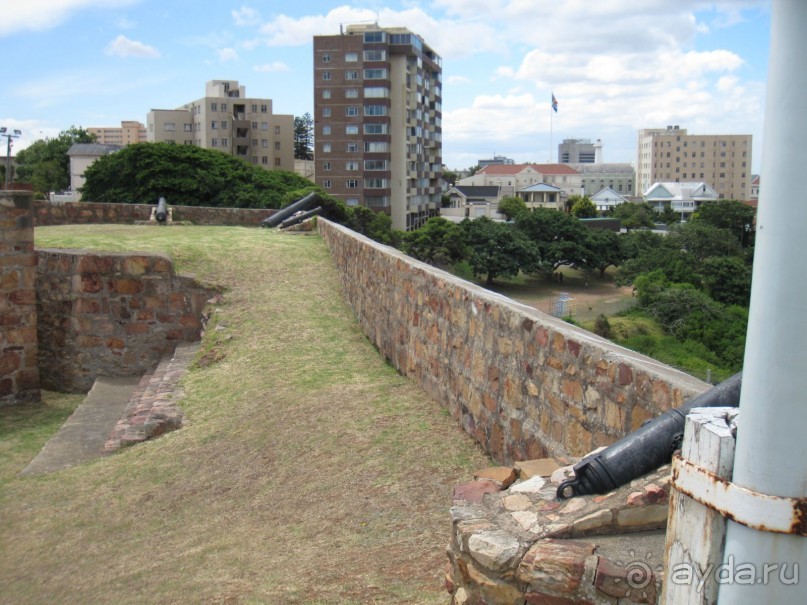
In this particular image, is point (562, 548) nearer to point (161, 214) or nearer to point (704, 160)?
point (161, 214)

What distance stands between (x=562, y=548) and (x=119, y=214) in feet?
57.3

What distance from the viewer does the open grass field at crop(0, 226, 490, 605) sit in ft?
12.7

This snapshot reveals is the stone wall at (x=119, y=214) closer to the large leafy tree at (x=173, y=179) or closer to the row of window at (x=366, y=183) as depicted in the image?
the large leafy tree at (x=173, y=179)

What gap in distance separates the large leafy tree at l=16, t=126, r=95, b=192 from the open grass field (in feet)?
214

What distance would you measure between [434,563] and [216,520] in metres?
Answer: 1.71

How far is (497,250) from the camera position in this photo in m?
51.4

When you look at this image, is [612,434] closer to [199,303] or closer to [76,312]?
[199,303]

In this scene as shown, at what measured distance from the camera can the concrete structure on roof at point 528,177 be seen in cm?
12088

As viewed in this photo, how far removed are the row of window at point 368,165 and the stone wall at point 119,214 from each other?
44.1 metres

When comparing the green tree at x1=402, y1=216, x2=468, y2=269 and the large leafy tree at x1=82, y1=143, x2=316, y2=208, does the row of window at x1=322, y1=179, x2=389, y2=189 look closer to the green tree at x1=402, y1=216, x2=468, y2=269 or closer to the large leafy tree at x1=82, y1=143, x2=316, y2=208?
the green tree at x1=402, y1=216, x2=468, y2=269

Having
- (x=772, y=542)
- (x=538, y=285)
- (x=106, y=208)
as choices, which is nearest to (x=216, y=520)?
(x=772, y=542)

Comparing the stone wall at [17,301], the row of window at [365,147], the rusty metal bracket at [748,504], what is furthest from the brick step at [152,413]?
the row of window at [365,147]

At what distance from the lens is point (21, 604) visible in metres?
4.23

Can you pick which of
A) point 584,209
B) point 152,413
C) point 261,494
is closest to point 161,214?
point 152,413
